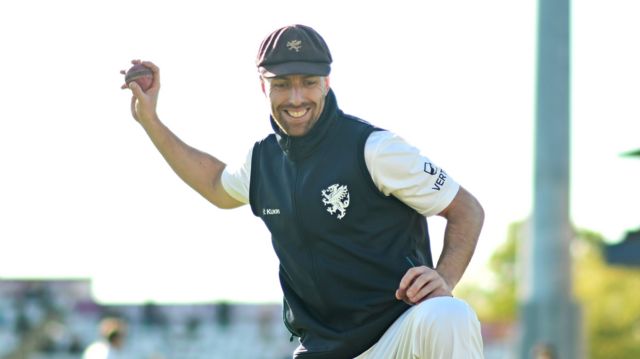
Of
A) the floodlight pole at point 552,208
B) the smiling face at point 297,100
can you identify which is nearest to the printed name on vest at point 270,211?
the smiling face at point 297,100

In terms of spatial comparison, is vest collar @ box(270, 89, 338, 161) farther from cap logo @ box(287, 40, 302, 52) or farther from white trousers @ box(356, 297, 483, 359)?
white trousers @ box(356, 297, 483, 359)

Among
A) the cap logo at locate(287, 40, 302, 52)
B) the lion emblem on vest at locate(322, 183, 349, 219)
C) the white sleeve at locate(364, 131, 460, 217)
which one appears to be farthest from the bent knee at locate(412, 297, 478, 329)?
the cap logo at locate(287, 40, 302, 52)

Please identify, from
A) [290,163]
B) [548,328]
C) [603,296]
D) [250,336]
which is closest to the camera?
[290,163]

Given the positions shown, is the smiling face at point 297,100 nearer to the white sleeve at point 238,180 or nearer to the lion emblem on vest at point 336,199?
the lion emblem on vest at point 336,199

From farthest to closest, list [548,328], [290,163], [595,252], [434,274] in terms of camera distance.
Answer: [595,252] → [548,328] → [290,163] → [434,274]

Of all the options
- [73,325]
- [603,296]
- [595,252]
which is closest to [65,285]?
[73,325]

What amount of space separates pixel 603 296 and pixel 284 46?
74.8m

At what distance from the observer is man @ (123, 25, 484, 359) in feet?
21.0

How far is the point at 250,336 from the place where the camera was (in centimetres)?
4128

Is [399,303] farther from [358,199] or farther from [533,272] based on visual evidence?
[533,272]

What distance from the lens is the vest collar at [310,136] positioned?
655 centimetres

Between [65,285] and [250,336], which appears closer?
[250,336]

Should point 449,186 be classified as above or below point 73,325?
above

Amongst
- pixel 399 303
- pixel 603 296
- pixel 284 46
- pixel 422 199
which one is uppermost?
pixel 284 46
